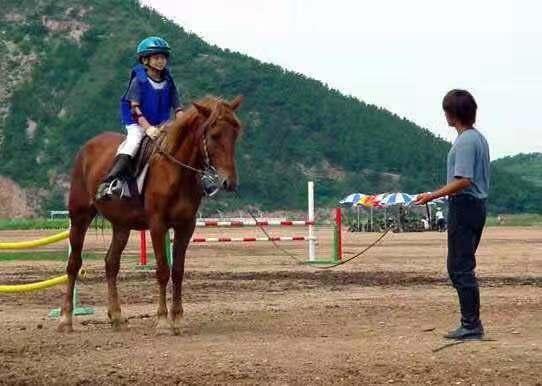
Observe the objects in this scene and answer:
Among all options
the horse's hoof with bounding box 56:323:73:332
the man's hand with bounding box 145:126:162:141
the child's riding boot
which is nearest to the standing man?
the man's hand with bounding box 145:126:162:141

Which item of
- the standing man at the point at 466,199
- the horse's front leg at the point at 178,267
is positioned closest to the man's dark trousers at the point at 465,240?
the standing man at the point at 466,199

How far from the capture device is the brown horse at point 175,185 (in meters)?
12.2

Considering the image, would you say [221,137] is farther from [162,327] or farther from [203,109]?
[162,327]

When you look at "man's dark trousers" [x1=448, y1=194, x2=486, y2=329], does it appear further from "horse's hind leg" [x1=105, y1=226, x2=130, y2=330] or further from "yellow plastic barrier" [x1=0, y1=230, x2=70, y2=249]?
"yellow plastic barrier" [x1=0, y1=230, x2=70, y2=249]

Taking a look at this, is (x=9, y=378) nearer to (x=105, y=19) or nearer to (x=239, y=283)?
(x=239, y=283)

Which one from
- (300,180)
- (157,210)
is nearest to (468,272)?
(157,210)

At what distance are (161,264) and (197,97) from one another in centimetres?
11470

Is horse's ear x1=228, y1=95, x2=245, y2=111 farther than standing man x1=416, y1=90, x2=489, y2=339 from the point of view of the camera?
Yes

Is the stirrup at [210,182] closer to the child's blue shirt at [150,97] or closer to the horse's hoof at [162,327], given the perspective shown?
the child's blue shirt at [150,97]

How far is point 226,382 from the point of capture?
9.04m

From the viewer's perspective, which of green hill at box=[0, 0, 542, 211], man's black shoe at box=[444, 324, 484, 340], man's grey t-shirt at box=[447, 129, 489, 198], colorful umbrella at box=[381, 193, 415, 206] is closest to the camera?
man's grey t-shirt at box=[447, 129, 489, 198]

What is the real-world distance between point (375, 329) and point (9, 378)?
4060 millimetres

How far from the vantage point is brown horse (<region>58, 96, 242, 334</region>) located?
12.2m

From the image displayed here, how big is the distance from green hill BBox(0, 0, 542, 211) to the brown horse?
91.6 m
